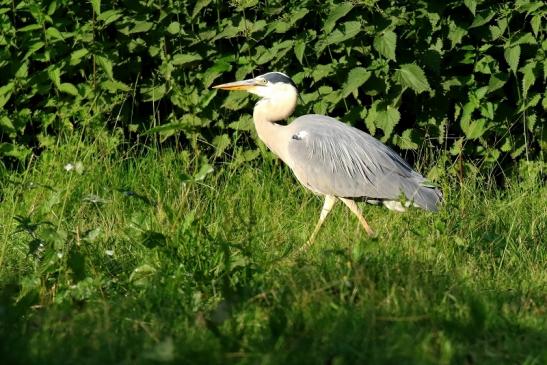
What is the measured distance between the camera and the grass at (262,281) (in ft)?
12.5

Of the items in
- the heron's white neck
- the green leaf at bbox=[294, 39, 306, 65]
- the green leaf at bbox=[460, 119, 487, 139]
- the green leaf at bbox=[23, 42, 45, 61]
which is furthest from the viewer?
the green leaf at bbox=[23, 42, 45, 61]

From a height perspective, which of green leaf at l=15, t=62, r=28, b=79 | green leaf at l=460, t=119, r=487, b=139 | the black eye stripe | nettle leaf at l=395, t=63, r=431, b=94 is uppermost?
the black eye stripe

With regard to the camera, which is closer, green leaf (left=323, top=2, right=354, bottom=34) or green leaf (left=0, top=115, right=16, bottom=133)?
green leaf (left=323, top=2, right=354, bottom=34)

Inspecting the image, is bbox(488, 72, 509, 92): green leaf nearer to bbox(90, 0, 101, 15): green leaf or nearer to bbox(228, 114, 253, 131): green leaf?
bbox(228, 114, 253, 131): green leaf

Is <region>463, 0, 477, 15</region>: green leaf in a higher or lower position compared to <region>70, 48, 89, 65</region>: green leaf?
higher

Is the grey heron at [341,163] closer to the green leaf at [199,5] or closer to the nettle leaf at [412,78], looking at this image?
the nettle leaf at [412,78]

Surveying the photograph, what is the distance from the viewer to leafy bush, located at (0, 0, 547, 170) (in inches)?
274

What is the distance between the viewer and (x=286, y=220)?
6.29 metres

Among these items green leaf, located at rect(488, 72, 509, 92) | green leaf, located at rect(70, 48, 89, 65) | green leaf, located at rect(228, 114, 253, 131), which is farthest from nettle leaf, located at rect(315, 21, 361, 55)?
green leaf, located at rect(70, 48, 89, 65)

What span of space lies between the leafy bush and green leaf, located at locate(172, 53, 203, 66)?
0.01 meters

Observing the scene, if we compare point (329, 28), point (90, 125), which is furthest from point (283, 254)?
point (90, 125)

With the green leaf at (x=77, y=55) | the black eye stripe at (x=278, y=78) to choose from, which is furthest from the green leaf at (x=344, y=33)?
the green leaf at (x=77, y=55)

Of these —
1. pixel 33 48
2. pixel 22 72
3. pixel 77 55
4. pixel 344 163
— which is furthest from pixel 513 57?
pixel 22 72

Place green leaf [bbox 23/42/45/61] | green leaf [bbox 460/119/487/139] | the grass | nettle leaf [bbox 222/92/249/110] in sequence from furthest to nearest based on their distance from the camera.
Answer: nettle leaf [bbox 222/92/249/110], green leaf [bbox 23/42/45/61], green leaf [bbox 460/119/487/139], the grass
